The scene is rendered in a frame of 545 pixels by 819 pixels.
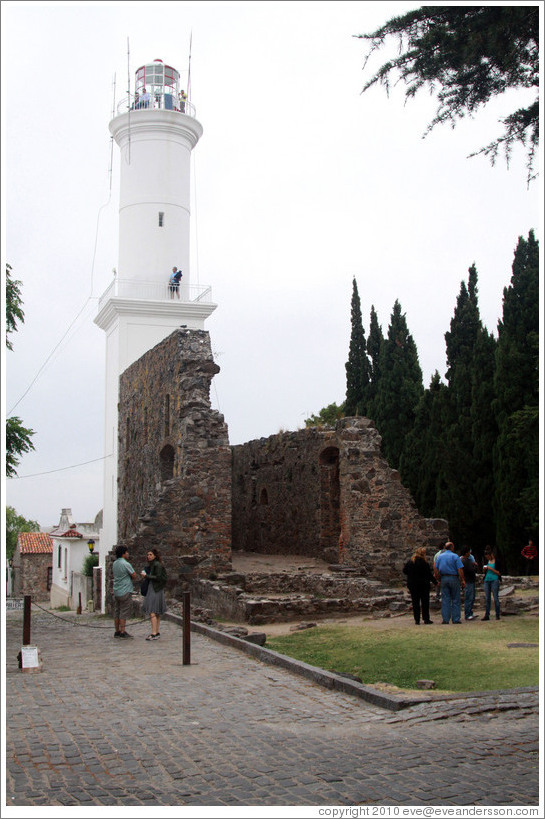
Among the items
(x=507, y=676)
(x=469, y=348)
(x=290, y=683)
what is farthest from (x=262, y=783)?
(x=469, y=348)

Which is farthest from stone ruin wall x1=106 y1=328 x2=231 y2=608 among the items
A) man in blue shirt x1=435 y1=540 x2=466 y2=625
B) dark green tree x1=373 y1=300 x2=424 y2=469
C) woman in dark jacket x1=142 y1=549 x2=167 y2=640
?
dark green tree x1=373 y1=300 x2=424 y2=469

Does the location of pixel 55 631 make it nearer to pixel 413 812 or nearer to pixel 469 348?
pixel 413 812

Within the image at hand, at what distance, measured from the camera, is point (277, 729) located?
268 inches

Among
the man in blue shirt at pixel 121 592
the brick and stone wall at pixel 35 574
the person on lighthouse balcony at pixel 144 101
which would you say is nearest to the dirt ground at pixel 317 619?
the man in blue shirt at pixel 121 592

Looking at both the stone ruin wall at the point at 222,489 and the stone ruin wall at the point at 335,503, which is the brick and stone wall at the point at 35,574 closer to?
the stone ruin wall at the point at 335,503

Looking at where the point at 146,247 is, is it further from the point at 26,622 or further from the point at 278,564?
the point at 26,622

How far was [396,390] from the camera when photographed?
33656 millimetres

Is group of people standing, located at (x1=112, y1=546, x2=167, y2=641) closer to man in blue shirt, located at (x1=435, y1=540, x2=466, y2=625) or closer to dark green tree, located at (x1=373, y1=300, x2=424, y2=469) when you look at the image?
man in blue shirt, located at (x1=435, y1=540, x2=466, y2=625)

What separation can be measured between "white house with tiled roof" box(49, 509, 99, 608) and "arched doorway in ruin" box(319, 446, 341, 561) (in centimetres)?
2245

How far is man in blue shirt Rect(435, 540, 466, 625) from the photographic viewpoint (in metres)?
13.1

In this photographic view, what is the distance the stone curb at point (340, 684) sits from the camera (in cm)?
741

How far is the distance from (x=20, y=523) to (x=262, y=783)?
84.3 meters

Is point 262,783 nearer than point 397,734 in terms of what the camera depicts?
Yes

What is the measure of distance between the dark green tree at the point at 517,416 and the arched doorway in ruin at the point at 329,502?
17.8ft
